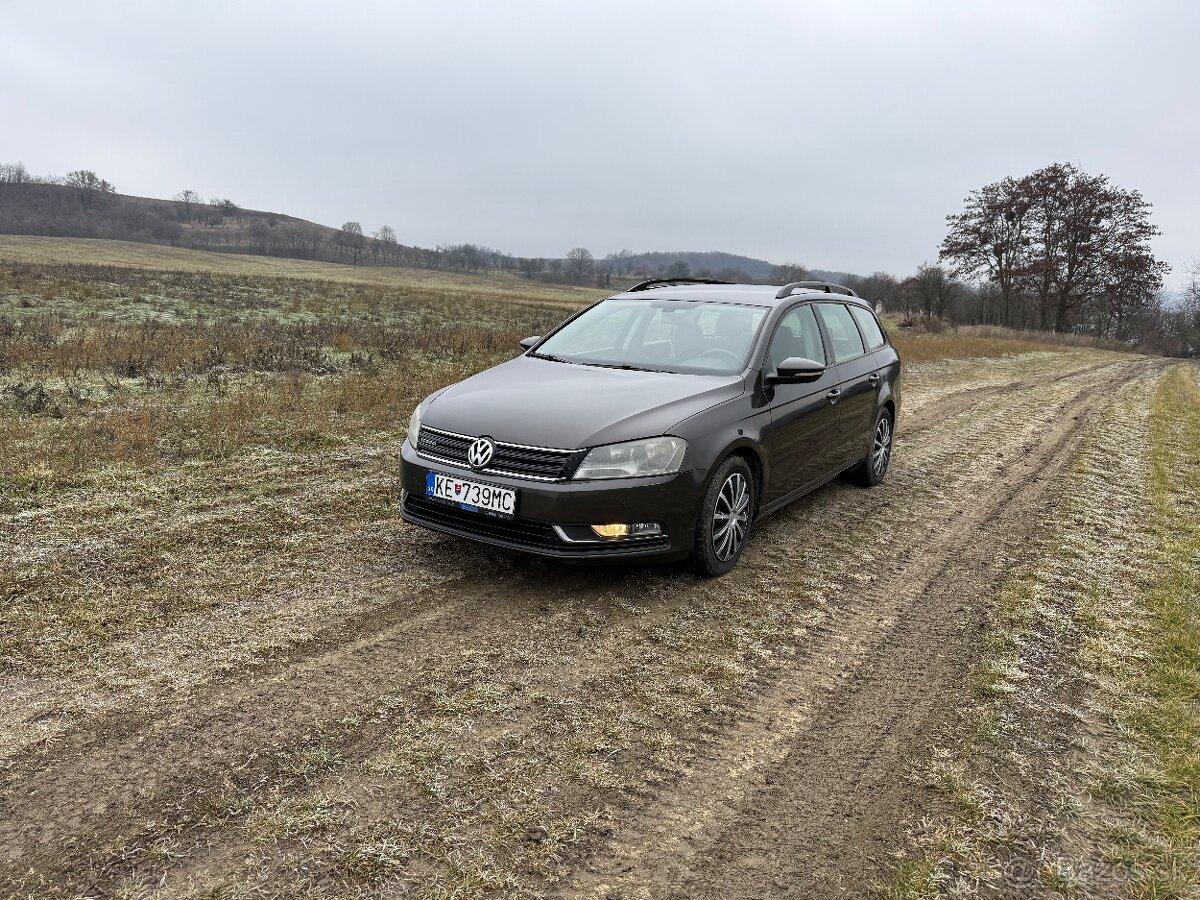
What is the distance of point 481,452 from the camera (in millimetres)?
4160

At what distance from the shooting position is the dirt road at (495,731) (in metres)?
2.30

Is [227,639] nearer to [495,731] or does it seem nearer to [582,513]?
[495,731]

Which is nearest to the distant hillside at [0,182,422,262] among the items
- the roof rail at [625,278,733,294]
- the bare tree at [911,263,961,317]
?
the bare tree at [911,263,961,317]

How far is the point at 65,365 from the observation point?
11.3 metres

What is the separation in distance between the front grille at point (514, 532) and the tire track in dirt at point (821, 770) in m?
1.05

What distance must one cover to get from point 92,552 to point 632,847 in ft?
12.2

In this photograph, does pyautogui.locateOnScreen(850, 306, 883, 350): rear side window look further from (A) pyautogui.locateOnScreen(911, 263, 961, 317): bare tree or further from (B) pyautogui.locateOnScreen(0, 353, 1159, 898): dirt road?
(A) pyautogui.locateOnScreen(911, 263, 961, 317): bare tree

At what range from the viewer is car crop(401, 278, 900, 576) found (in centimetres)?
404

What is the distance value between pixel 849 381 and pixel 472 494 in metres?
3.44

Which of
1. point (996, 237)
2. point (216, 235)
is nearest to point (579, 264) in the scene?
point (216, 235)

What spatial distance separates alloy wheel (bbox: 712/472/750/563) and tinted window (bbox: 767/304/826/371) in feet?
3.02

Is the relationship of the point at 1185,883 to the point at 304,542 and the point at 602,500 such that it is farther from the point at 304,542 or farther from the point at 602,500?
the point at 304,542

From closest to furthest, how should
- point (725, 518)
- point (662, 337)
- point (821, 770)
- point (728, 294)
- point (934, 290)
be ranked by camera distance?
Answer: point (821, 770)
point (725, 518)
point (662, 337)
point (728, 294)
point (934, 290)

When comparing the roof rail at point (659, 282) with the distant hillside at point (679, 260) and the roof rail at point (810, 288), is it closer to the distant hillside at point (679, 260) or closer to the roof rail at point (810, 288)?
the roof rail at point (810, 288)
